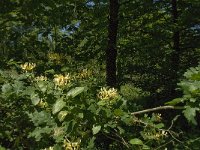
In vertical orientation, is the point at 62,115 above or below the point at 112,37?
below

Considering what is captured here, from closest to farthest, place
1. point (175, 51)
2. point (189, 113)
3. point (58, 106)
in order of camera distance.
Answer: point (189, 113) → point (58, 106) → point (175, 51)

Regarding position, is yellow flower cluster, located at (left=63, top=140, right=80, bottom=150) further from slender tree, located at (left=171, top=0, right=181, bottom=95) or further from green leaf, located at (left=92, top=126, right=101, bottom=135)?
slender tree, located at (left=171, top=0, right=181, bottom=95)

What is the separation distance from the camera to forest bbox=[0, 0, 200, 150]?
2918mm

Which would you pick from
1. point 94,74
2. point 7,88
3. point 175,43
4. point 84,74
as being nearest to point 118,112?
point 7,88

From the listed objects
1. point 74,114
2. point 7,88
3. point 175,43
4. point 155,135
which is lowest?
point 155,135

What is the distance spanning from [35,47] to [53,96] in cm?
287

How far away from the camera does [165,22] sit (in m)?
9.57

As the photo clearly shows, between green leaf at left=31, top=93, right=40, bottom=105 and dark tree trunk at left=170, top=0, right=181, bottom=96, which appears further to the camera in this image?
dark tree trunk at left=170, top=0, right=181, bottom=96

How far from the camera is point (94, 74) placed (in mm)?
4961

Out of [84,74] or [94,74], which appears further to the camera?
[94,74]

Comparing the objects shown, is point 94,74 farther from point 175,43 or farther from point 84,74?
point 175,43

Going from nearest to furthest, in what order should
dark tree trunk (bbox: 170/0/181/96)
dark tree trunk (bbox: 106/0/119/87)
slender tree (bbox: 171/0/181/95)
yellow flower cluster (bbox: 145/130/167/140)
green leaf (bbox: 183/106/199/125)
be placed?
green leaf (bbox: 183/106/199/125) → yellow flower cluster (bbox: 145/130/167/140) → dark tree trunk (bbox: 106/0/119/87) → dark tree trunk (bbox: 170/0/181/96) → slender tree (bbox: 171/0/181/95)

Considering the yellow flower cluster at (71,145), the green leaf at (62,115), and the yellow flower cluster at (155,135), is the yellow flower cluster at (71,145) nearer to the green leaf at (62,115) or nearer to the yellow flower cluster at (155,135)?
the green leaf at (62,115)

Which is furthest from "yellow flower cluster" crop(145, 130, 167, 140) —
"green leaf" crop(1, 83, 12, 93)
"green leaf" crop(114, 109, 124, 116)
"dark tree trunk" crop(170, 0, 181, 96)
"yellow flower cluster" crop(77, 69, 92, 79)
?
"dark tree trunk" crop(170, 0, 181, 96)
